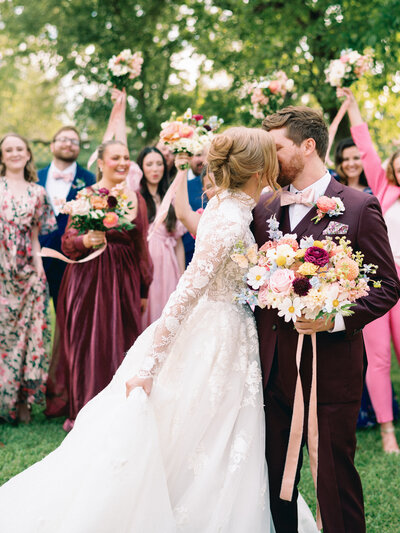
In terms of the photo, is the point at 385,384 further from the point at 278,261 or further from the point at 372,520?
the point at 278,261

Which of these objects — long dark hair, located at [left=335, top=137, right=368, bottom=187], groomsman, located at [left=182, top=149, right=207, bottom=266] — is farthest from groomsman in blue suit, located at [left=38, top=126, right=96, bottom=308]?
long dark hair, located at [left=335, top=137, right=368, bottom=187]

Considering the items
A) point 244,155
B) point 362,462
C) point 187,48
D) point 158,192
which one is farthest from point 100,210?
point 187,48

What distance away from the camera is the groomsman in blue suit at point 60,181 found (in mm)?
6648

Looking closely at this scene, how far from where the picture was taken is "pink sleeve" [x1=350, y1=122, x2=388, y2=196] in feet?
16.9

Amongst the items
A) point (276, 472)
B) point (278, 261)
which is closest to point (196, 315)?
point (278, 261)

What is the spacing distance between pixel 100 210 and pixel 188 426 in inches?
103

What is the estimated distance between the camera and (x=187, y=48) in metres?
11.8

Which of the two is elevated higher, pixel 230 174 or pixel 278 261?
pixel 230 174

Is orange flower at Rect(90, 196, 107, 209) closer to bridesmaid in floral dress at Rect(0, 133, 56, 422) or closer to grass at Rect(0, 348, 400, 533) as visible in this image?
bridesmaid in floral dress at Rect(0, 133, 56, 422)

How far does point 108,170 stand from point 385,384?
10.2ft

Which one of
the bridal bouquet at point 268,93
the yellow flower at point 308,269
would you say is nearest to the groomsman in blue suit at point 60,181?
the bridal bouquet at point 268,93

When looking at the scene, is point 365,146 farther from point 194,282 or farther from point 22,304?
point 22,304

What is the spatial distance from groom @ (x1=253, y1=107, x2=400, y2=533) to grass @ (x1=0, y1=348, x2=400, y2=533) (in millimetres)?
1113

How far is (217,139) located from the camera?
9.37 ft
